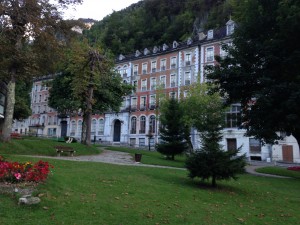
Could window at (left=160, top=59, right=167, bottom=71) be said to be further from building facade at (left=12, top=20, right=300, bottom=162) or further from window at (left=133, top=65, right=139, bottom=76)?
window at (left=133, top=65, right=139, bottom=76)

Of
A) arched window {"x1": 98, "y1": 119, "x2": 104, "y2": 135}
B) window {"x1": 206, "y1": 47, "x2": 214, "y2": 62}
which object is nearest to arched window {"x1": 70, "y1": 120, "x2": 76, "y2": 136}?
arched window {"x1": 98, "y1": 119, "x2": 104, "y2": 135}

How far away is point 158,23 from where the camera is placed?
7456cm

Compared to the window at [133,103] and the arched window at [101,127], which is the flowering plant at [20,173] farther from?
the arched window at [101,127]

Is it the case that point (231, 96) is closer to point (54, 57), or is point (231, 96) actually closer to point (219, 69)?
A: point (219, 69)

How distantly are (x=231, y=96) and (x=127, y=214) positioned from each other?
14.8 meters

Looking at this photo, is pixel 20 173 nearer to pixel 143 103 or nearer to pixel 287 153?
pixel 287 153

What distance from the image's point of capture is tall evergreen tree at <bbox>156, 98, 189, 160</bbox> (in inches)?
1078

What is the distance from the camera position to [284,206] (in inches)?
428

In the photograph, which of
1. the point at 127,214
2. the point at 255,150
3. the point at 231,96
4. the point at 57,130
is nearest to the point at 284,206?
the point at 127,214

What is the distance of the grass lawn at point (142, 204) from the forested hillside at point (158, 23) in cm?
5451

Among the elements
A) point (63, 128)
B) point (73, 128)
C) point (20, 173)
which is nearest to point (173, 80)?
point (73, 128)

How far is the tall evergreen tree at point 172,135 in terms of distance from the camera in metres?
27.4

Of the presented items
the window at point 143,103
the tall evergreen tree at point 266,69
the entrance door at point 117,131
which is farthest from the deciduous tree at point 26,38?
the entrance door at point 117,131

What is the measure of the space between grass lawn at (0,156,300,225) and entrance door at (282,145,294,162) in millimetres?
30060
